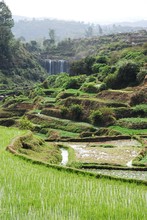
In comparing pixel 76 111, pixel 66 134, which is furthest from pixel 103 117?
pixel 66 134

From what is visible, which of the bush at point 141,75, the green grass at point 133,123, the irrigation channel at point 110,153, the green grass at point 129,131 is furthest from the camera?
the bush at point 141,75

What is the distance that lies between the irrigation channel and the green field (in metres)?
6.43

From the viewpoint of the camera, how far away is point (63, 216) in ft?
28.2

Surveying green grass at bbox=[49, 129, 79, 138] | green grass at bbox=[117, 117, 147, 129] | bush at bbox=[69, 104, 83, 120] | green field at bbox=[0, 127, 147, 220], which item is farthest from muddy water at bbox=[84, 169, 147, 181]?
bush at bbox=[69, 104, 83, 120]

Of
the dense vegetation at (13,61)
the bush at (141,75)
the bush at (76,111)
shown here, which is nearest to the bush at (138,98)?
the bush at (141,75)

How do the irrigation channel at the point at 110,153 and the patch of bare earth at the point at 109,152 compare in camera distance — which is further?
the patch of bare earth at the point at 109,152

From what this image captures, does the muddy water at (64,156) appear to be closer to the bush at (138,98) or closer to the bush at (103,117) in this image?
the bush at (103,117)

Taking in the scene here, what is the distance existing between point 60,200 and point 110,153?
14573 mm

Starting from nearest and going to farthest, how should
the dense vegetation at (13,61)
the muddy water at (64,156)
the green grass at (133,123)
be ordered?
1. the muddy water at (64,156)
2. the green grass at (133,123)
3. the dense vegetation at (13,61)

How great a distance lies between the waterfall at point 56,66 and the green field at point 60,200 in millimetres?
94104

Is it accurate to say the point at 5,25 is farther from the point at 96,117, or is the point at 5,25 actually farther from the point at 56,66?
the point at 96,117

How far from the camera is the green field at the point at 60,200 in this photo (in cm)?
881

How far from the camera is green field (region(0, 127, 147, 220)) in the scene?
881cm

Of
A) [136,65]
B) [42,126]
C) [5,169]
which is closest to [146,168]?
[5,169]
